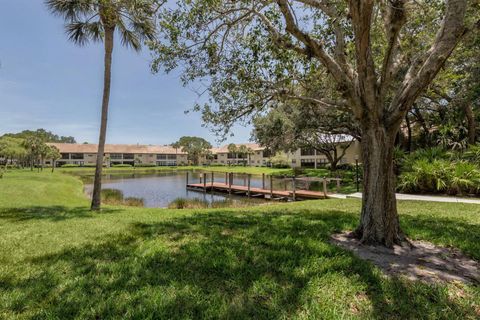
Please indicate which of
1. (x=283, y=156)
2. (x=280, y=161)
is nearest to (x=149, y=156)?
(x=280, y=161)

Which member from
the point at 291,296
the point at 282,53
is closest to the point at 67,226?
the point at 291,296

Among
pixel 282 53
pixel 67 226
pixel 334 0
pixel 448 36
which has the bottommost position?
pixel 67 226

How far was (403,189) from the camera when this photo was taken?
12.7m

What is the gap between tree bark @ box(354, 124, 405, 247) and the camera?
4477 mm

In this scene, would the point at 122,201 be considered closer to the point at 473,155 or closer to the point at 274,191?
the point at 274,191

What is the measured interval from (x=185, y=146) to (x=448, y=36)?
7994cm

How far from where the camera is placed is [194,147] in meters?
80.1

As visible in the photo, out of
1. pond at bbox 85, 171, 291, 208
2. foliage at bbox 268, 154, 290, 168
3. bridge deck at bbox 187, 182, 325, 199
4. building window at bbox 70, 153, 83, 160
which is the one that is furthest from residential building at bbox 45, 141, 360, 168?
bridge deck at bbox 187, 182, 325, 199

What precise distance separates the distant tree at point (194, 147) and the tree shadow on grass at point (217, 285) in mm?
76655

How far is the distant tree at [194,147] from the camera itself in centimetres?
8020

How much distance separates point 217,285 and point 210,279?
181 millimetres

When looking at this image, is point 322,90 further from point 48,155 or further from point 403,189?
point 48,155

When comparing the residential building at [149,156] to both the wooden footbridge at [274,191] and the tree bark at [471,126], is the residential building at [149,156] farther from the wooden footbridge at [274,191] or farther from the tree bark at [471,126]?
the tree bark at [471,126]

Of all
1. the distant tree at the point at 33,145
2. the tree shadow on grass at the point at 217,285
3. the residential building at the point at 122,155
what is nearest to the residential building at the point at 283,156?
the residential building at the point at 122,155
